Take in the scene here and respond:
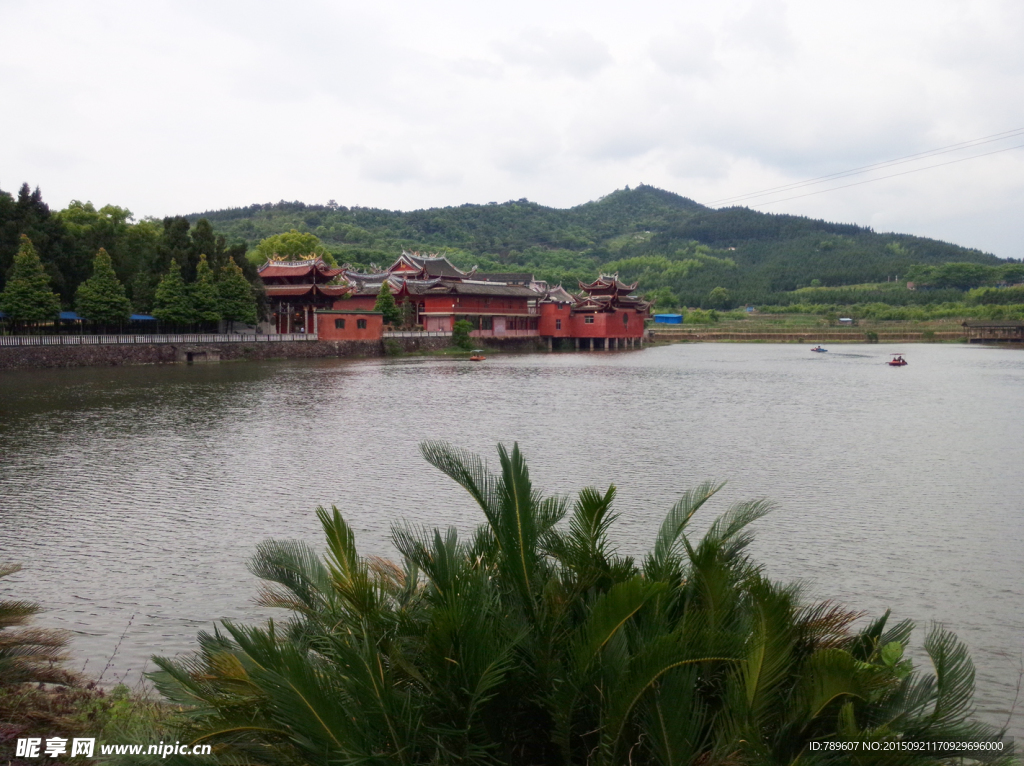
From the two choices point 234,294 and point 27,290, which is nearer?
point 27,290

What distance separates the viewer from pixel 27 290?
3556cm

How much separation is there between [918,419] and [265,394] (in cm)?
2028

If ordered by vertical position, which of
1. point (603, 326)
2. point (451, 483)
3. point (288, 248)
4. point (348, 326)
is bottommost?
point (451, 483)

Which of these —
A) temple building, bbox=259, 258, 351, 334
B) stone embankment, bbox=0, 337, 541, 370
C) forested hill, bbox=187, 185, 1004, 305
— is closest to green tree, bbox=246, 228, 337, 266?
temple building, bbox=259, 258, 351, 334

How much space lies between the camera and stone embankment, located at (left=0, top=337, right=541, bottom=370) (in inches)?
1405

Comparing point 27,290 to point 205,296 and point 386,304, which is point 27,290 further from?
point 386,304

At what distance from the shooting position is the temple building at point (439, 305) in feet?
169

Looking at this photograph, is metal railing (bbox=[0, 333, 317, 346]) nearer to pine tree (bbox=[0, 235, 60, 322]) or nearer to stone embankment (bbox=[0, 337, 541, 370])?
stone embankment (bbox=[0, 337, 541, 370])

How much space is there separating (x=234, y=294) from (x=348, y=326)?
7.92 meters

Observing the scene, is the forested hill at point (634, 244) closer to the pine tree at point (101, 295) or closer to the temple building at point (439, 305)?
the temple building at point (439, 305)

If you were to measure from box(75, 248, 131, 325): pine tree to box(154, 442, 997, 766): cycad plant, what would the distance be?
129 ft

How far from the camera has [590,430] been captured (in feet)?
66.8

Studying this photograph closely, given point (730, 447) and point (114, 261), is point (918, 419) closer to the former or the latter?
point (730, 447)

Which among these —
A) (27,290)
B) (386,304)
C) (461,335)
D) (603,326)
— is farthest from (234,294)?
(603,326)
